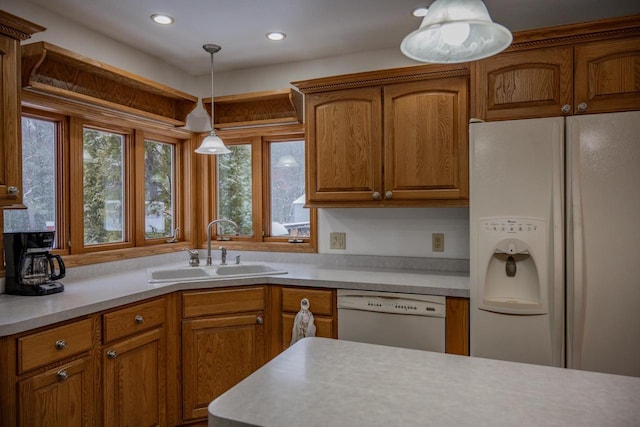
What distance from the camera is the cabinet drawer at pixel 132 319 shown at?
82.3 inches

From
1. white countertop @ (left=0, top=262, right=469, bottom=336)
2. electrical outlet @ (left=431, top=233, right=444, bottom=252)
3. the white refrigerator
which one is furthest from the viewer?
electrical outlet @ (left=431, top=233, right=444, bottom=252)

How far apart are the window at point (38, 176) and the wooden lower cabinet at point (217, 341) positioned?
0.94 metres

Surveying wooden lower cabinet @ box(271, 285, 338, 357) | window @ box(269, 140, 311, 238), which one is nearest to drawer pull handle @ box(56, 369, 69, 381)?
wooden lower cabinet @ box(271, 285, 338, 357)

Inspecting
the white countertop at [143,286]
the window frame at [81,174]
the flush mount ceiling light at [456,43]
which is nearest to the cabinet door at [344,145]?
the white countertop at [143,286]

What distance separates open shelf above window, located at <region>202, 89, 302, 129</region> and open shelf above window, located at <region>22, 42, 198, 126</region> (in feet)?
0.79

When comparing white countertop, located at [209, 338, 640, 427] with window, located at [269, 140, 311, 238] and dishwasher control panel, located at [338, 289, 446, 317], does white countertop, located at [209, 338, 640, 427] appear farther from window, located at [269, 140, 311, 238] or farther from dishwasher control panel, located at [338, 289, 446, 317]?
window, located at [269, 140, 311, 238]

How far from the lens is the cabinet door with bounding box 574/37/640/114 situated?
2.04m

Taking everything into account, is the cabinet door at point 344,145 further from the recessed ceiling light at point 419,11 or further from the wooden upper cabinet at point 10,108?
the wooden upper cabinet at point 10,108

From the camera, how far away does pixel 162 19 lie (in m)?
2.53

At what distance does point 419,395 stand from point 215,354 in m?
Result: 1.90

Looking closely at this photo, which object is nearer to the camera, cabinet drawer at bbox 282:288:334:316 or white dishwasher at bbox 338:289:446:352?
white dishwasher at bbox 338:289:446:352

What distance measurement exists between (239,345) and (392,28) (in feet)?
7.12

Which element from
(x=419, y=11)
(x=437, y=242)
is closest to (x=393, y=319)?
(x=437, y=242)

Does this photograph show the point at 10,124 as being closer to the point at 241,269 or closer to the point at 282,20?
the point at 282,20
